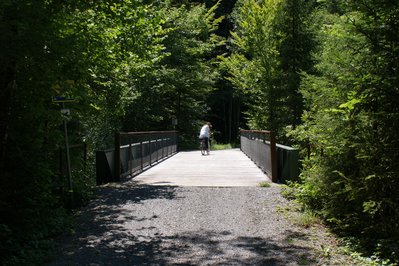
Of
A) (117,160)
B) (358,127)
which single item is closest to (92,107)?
(117,160)

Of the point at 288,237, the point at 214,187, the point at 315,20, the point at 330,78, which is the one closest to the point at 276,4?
the point at 315,20

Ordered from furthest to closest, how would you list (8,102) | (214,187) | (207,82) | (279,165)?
1. (207,82)
2. (279,165)
3. (214,187)
4. (8,102)

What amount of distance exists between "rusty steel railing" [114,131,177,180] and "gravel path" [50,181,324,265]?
191 centimetres

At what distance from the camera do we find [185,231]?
6.58 meters

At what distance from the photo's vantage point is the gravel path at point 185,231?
5.35 meters

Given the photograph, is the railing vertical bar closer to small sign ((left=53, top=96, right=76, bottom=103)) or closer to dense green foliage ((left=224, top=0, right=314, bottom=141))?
small sign ((left=53, top=96, right=76, bottom=103))

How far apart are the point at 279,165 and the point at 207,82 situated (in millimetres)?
24284

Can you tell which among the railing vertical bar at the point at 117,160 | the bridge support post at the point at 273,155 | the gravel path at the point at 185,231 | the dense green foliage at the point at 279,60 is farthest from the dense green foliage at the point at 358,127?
the dense green foliage at the point at 279,60

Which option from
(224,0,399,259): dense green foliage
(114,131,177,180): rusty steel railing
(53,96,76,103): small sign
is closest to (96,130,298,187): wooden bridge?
(114,131,177,180): rusty steel railing

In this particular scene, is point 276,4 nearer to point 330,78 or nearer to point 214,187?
point 214,187

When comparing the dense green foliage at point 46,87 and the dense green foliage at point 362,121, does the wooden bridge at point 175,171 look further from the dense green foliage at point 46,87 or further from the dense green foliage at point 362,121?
the dense green foliage at point 362,121

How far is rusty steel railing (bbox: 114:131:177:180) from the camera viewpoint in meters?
11.4

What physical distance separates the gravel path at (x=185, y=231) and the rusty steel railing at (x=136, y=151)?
191 centimetres

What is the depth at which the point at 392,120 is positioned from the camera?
5520mm
